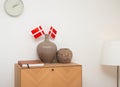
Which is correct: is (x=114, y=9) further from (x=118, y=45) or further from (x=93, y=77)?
(x=93, y=77)

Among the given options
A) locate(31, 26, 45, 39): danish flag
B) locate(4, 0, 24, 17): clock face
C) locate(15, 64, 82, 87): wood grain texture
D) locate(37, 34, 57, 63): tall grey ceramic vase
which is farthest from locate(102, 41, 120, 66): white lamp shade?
locate(4, 0, 24, 17): clock face

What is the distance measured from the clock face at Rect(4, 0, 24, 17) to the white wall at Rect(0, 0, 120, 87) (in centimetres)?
5

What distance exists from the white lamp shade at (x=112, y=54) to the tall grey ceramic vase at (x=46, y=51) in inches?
29.0

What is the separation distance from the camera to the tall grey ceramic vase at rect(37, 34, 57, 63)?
2.33m

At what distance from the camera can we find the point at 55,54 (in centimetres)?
244

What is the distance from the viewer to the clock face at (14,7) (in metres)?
2.41

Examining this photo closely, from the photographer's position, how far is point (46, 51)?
7.64ft

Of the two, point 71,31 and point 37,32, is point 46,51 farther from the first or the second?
point 71,31

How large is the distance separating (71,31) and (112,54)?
64cm

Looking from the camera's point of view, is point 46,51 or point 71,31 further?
point 71,31

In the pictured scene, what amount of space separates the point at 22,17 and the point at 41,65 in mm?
725

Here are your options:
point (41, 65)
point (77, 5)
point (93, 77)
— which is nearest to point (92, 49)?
point (93, 77)

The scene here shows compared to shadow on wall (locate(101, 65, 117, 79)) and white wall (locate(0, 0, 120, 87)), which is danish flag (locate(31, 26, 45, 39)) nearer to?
white wall (locate(0, 0, 120, 87))

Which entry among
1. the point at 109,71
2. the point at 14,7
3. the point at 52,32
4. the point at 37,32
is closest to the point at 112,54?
the point at 109,71
